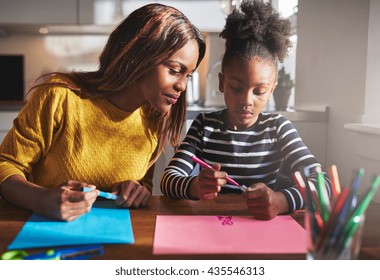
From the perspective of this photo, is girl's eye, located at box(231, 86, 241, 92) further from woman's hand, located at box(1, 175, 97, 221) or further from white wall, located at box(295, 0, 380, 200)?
woman's hand, located at box(1, 175, 97, 221)

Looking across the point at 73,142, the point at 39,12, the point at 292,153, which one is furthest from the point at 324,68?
the point at 39,12

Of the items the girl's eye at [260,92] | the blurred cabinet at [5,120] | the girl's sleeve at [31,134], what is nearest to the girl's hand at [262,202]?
the girl's eye at [260,92]

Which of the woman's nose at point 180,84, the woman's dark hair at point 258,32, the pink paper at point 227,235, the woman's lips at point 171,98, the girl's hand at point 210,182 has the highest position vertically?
the woman's dark hair at point 258,32

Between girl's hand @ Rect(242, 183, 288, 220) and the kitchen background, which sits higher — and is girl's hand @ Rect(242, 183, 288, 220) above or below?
below

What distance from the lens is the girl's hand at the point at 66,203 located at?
1.53ft

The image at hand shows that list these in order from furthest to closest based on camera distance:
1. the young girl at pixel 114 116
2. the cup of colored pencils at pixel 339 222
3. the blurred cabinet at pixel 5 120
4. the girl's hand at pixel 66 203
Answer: the blurred cabinet at pixel 5 120 < the young girl at pixel 114 116 < the girl's hand at pixel 66 203 < the cup of colored pencils at pixel 339 222

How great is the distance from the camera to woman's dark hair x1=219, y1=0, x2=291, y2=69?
57 centimetres

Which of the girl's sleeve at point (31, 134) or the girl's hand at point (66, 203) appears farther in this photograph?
the girl's sleeve at point (31, 134)

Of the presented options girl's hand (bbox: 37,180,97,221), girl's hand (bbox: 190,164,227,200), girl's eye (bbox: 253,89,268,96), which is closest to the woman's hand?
girl's hand (bbox: 37,180,97,221)

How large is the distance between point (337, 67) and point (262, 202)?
0.21 meters

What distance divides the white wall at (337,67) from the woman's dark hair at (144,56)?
0.45 feet

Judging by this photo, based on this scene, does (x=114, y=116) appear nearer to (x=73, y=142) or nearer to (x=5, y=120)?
(x=73, y=142)

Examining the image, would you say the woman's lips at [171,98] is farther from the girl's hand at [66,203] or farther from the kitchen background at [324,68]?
the girl's hand at [66,203]

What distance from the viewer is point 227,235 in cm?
43
